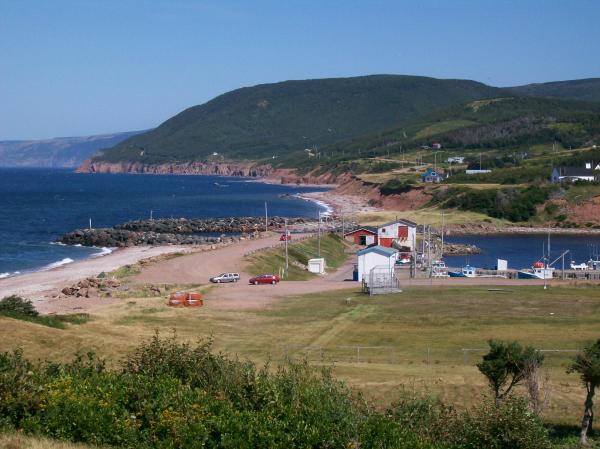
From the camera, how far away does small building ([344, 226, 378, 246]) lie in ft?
243

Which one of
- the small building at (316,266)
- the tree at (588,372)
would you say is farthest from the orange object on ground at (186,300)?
the tree at (588,372)

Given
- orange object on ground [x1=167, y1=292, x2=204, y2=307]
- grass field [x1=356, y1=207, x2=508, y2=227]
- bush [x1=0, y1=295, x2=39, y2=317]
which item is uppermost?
grass field [x1=356, y1=207, x2=508, y2=227]

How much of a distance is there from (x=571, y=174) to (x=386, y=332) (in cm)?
9155

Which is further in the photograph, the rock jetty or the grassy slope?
the rock jetty

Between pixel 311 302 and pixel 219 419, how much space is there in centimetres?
2597

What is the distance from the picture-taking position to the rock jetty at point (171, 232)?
3046 inches

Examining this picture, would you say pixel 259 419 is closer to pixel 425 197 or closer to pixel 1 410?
pixel 1 410

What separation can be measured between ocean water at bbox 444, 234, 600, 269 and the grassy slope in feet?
30.5

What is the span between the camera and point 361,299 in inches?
1547

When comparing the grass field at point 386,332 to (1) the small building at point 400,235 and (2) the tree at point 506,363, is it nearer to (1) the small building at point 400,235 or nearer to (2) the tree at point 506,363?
(2) the tree at point 506,363

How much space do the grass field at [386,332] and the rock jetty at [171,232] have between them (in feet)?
128

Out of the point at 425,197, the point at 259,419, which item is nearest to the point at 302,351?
the point at 259,419

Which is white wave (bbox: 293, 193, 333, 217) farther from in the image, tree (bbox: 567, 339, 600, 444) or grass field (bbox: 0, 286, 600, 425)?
tree (bbox: 567, 339, 600, 444)

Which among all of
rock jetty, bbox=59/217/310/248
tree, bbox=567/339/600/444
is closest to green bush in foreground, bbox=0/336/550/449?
tree, bbox=567/339/600/444
